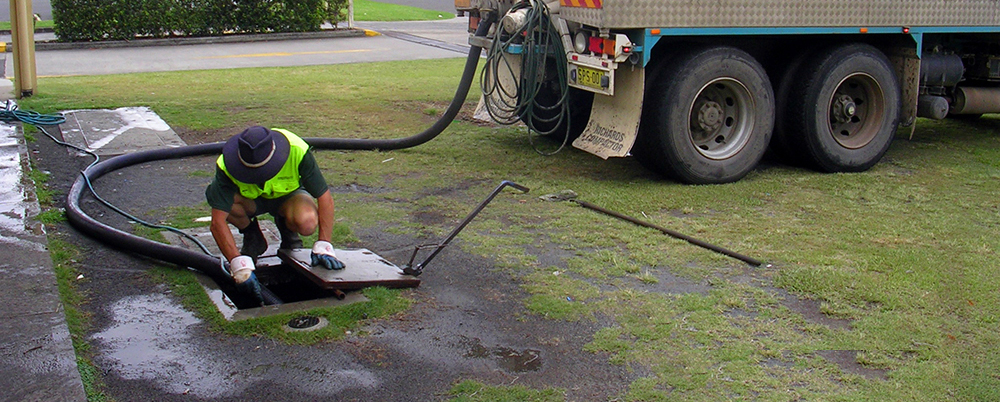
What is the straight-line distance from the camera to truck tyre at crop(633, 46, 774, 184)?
662cm

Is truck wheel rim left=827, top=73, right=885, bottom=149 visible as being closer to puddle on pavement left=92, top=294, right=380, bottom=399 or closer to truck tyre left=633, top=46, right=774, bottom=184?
truck tyre left=633, top=46, right=774, bottom=184

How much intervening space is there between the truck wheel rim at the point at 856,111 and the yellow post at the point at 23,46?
812 centimetres

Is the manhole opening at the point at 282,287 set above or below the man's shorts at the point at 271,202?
below

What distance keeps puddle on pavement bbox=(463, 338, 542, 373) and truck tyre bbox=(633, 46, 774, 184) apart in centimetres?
308

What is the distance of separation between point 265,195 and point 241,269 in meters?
0.45

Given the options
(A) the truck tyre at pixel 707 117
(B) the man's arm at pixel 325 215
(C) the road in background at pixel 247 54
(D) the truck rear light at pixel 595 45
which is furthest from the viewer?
(C) the road in background at pixel 247 54

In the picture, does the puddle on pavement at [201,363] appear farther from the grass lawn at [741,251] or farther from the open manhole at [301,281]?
the grass lawn at [741,251]

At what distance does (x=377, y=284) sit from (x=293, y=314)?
1.59 ft

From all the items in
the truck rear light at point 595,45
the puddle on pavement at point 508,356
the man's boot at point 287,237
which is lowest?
the puddle on pavement at point 508,356

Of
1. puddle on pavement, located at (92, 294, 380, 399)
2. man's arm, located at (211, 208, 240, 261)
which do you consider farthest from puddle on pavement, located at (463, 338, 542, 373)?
man's arm, located at (211, 208, 240, 261)

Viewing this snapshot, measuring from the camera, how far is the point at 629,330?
4.19 metres

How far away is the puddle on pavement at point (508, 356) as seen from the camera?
3828 millimetres

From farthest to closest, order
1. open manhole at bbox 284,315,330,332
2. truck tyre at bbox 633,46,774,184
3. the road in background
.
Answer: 1. the road in background
2. truck tyre at bbox 633,46,774,184
3. open manhole at bbox 284,315,330,332

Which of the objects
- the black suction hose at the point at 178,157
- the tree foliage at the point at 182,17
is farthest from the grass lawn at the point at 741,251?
the tree foliage at the point at 182,17
